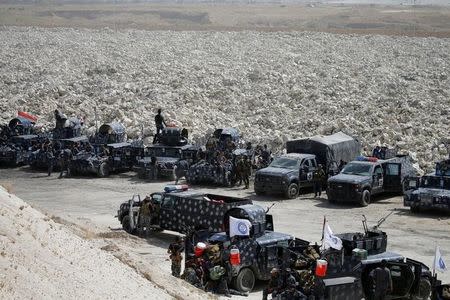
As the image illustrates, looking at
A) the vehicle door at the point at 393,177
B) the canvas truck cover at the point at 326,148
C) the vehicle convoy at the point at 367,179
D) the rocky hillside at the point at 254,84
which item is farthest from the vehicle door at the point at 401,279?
the rocky hillside at the point at 254,84

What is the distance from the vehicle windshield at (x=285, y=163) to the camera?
97.7 ft

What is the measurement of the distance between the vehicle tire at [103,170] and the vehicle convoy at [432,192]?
12.2 meters

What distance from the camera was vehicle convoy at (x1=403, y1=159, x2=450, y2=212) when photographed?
1026 inches

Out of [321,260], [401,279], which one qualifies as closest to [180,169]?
[401,279]

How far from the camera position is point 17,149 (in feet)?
120

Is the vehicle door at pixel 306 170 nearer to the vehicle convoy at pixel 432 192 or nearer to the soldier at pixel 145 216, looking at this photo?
the vehicle convoy at pixel 432 192

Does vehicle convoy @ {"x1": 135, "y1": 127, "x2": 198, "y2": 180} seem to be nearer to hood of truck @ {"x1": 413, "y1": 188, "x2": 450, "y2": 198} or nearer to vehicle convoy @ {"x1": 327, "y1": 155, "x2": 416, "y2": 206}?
vehicle convoy @ {"x1": 327, "y1": 155, "x2": 416, "y2": 206}

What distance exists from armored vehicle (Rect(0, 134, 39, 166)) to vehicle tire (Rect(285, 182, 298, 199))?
12172mm

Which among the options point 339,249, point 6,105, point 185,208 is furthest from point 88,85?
point 339,249

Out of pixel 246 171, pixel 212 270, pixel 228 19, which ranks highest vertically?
pixel 228 19

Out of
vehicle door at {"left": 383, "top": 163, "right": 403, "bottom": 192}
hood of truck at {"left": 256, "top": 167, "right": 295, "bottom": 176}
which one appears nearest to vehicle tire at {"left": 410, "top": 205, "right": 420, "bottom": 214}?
vehicle door at {"left": 383, "top": 163, "right": 403, "bottom": 192}

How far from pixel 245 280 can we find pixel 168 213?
198 inches

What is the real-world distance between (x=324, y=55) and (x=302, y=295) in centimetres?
5103

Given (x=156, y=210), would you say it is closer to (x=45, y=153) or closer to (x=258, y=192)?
(x=258, y=192)
